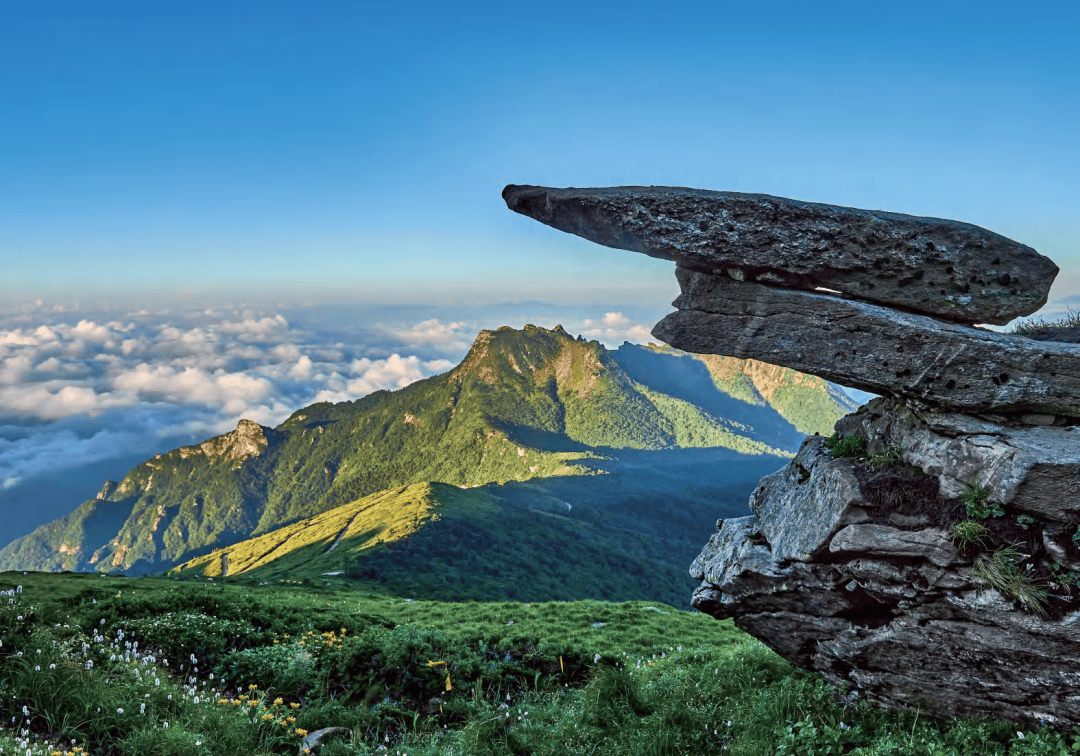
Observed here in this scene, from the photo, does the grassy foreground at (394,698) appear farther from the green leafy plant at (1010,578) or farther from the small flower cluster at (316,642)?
the green leafy plant at (1010,578)

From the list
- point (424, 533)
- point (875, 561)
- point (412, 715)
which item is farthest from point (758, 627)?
point (424, 533)

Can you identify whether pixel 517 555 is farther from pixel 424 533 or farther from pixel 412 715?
pixel 412 715

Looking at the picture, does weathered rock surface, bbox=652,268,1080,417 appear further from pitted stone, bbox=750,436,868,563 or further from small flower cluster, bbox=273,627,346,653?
small flower cluster, bbox=273,627,346,653

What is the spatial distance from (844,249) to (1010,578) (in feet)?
27.0

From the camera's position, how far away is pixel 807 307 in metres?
13.8

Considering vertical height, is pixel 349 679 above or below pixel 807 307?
below

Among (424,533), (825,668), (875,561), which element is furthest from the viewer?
(424,533)

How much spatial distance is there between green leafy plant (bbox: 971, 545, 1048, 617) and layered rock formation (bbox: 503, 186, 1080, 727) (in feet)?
0.11

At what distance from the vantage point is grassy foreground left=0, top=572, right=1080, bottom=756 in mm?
11219

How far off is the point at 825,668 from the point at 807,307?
9089mm

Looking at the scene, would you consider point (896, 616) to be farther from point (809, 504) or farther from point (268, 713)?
point (268, 713)

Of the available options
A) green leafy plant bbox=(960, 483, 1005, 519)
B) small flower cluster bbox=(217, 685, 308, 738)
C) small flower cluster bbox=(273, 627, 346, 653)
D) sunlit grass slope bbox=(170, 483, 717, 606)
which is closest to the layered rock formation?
green leafy plant bbox=(960, 483, 1005, 519)

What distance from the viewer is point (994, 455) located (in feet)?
37.2

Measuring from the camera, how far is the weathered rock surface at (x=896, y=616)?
10.9 m
